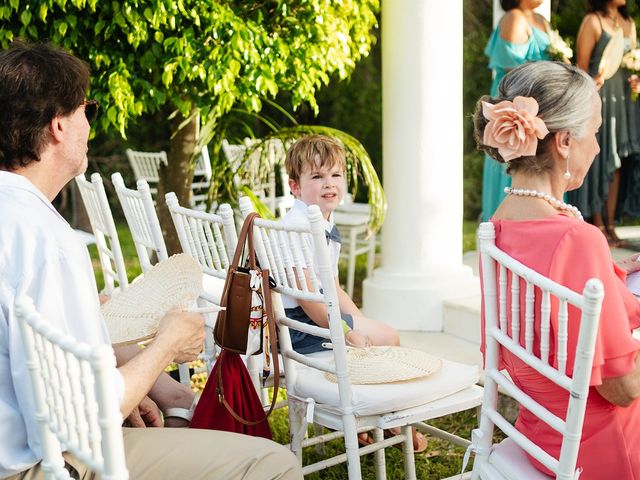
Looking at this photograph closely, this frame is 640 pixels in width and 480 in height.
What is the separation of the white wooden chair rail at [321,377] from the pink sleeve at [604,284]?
2.20 feet

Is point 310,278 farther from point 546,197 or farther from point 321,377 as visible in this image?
point 546,197

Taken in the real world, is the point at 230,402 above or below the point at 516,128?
below

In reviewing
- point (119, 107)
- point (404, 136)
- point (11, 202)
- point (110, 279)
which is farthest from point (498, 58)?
point (11, 202)

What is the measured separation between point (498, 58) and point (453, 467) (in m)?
2.47

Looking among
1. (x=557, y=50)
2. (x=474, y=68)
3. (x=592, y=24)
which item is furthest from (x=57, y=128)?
(x=474, y=68)

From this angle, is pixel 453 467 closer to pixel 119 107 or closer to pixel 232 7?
pixel 119 107

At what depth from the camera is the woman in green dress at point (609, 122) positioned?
5.27 m

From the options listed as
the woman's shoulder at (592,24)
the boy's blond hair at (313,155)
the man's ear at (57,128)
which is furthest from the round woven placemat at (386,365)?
the woman's shoulder at (592,24)

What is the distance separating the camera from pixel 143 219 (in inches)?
132

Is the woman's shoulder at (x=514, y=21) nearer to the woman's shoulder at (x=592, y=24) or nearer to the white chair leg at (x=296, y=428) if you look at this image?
the woman's shoulder at (x=592, y=24)

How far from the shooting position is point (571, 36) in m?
7.61

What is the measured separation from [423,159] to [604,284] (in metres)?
2.87

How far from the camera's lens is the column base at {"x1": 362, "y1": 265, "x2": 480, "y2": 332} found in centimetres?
472

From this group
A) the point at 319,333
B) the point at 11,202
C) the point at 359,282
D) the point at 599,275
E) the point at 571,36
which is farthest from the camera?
the point at 571,36
